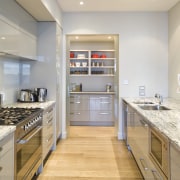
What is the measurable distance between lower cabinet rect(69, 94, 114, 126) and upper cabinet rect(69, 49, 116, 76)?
0.79m

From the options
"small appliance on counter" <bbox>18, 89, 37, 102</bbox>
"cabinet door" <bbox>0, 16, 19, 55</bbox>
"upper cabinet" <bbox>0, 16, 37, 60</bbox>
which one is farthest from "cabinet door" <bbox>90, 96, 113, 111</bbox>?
"cabinet door" <bbox>0, 16, 19, 55</bbox>

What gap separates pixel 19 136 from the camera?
2064mm

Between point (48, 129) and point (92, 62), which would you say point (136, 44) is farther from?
point (48, 129)

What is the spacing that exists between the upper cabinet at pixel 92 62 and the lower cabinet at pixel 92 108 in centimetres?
79

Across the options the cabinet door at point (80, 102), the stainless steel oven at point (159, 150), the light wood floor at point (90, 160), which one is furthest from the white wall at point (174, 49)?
the cabinet door at point (80, 102)

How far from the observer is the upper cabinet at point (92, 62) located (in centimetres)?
639

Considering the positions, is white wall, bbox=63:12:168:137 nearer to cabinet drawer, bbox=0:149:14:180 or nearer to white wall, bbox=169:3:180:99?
white wall, bbox=169:3:180:99

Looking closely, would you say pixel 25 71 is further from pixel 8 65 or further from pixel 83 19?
pixel 83 19

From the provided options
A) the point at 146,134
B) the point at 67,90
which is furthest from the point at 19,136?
the point at 67,90

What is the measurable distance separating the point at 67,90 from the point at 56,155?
1555 millimetres

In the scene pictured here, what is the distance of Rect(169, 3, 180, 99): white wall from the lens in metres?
4.11

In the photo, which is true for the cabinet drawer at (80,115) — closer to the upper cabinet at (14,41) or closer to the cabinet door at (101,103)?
the cabinet door at (101,103)

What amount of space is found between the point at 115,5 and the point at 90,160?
9.63 feet

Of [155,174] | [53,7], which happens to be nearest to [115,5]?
[53,7]
